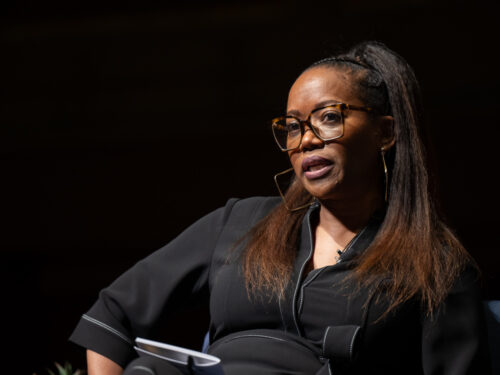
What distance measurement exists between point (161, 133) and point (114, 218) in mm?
550

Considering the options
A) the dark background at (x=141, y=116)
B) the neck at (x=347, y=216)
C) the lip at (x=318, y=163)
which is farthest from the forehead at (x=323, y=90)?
the dark background at (x=141, y=116)

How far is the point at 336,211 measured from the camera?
162 centimetres

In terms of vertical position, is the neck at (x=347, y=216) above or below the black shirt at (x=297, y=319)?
above

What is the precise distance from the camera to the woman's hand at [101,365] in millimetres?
1539

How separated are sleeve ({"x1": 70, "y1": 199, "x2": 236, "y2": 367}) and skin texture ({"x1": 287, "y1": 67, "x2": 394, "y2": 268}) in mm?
307

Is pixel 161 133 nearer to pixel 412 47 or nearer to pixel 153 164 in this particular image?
pixel 153 164

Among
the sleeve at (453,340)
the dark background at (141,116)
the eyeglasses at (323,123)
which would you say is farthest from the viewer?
the dark background at (141,116)

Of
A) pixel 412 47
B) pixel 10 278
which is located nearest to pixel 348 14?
pixel 412 47

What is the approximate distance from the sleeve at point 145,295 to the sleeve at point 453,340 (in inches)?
22.7

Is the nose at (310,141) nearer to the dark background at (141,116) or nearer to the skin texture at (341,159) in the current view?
the skin texture at (341,159)

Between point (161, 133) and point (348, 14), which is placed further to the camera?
point (161, 133)

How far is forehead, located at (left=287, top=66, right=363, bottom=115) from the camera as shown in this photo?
1.54 m

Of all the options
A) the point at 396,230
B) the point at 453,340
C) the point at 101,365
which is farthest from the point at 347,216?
the point at 101,365

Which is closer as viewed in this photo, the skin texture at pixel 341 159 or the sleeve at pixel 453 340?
the sleeve at pixel 453 340
